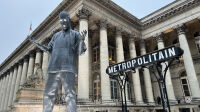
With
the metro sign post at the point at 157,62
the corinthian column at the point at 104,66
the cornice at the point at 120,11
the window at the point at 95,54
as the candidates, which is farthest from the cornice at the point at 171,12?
the metro sign post at the point at 157,62

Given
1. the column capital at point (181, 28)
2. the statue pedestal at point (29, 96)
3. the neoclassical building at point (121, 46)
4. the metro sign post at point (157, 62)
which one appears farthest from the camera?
the column capital at point (181, 28)

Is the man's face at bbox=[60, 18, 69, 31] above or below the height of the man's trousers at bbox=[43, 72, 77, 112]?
above

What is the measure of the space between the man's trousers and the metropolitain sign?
3849 millimetres

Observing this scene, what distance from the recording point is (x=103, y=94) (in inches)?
535

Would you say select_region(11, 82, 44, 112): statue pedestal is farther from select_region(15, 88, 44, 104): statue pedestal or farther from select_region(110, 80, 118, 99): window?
select_region(110, 80, 118, 99): window

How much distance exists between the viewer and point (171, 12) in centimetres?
1895

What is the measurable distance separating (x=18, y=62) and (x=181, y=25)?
1157 inches

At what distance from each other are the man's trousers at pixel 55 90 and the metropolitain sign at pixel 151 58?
152 inches

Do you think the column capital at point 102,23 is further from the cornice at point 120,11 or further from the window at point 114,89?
the window at point 114,89

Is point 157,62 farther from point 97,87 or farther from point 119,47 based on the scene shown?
point 97,87

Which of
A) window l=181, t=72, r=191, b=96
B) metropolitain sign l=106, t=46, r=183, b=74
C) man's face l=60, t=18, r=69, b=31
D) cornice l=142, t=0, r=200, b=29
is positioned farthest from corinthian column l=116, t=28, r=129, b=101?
man's face l=60, t=18, r=69, b=31

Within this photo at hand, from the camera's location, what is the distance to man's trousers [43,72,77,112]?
3.37m

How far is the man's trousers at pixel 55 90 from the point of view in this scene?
3.37m

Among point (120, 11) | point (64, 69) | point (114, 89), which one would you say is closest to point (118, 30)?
point (120, 11)
